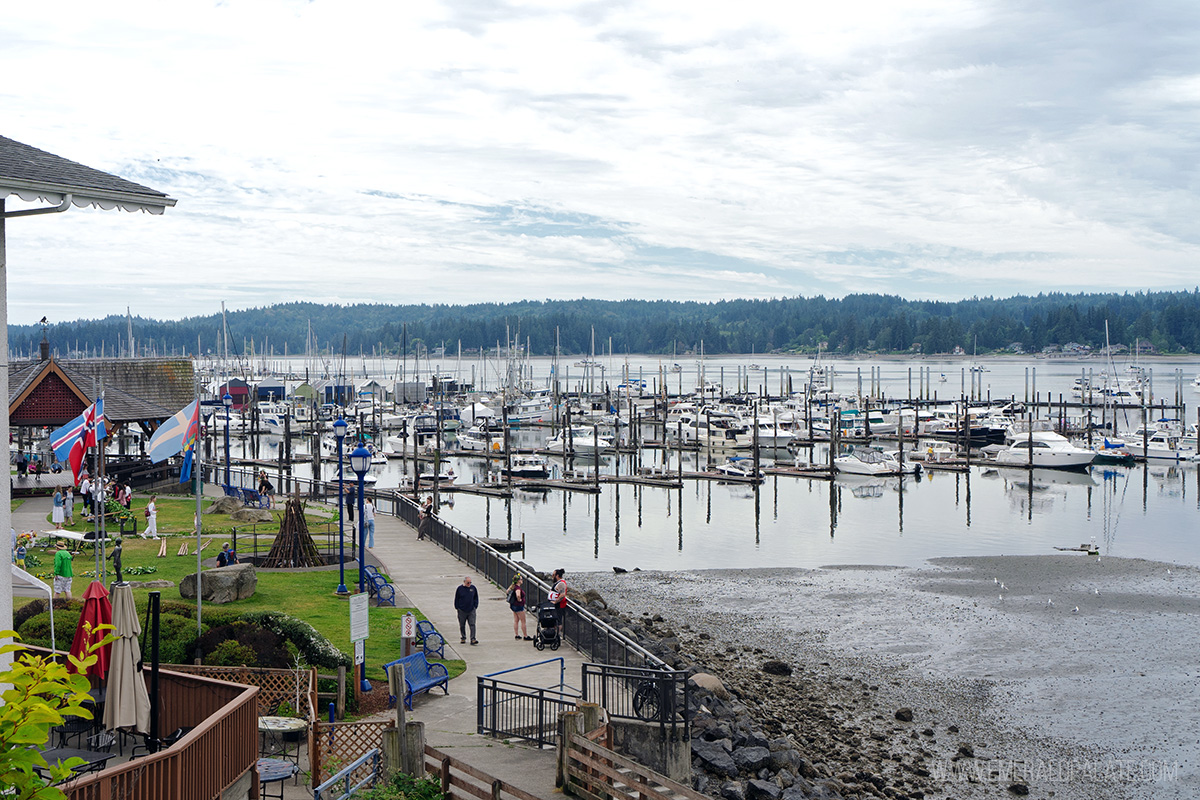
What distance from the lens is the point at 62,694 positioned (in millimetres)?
6410

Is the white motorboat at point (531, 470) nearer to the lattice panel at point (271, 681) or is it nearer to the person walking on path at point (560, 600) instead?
the person walking on path at point (560, 600)

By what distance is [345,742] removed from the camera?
16.2m

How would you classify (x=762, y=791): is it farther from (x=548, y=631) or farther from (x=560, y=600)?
(x=560, y=600)

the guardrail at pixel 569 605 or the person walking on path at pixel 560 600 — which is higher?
the person walking on path at pixel 560 600

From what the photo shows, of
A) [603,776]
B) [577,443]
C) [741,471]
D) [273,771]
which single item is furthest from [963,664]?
[577,443]

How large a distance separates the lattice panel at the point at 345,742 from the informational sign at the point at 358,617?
2.59 meters

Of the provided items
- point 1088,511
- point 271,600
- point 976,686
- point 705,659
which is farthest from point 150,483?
point 1088,511

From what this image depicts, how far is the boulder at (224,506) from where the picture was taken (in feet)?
141

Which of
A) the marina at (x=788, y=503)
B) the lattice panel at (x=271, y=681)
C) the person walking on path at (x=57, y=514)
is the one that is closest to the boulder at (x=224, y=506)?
the marina at (x=788, y=503)

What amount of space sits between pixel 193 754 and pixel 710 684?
1708 cm

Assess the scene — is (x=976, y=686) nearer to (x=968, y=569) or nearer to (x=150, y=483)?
(x=968, y=569)

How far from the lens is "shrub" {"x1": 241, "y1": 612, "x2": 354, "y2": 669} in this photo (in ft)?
66.8

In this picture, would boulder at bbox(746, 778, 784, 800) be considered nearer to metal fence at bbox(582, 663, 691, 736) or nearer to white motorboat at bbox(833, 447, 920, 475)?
metal fence at bbox(582, 663, 691, 736)

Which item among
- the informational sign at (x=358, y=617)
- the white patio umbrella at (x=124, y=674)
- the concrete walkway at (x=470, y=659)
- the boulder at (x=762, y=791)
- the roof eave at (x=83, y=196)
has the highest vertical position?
the roof eave at (x=83, y=196)
